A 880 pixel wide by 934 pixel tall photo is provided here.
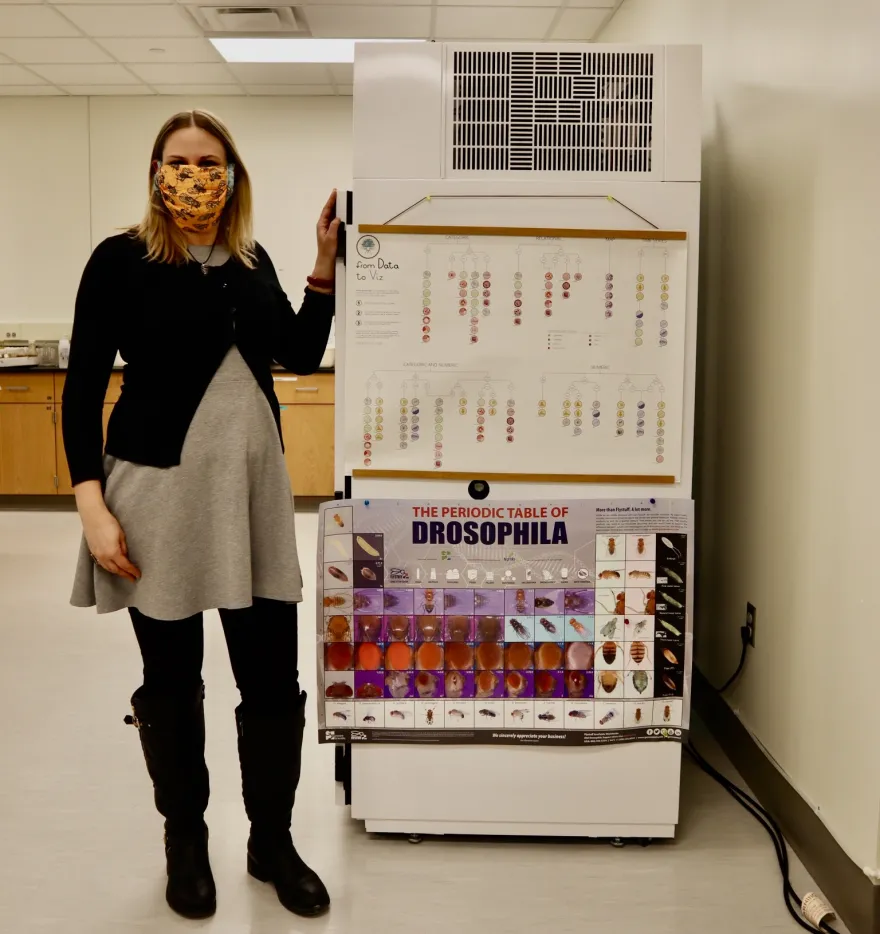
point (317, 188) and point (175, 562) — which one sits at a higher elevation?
point (317, 188)

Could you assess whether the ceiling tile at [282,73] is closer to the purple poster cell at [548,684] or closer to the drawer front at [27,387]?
the drawer front at [27,387]

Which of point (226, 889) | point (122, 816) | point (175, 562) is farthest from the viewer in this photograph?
point (122, 816)

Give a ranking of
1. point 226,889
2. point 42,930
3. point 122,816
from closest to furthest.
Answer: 1. point 42,930
2. point 226,889
3. point 122,816

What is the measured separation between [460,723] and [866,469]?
919mm

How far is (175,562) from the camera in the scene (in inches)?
59.5

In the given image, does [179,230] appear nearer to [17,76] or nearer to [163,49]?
[163,49]

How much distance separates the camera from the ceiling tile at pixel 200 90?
5.62m

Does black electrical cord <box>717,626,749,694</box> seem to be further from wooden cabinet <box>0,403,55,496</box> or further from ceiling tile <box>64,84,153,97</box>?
ceiling tile <box>64,84,153,97</box>

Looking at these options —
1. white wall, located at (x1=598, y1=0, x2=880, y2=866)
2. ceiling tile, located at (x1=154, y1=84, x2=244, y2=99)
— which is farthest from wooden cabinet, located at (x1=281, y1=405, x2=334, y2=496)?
white wall, located at (x1=598, y1=0, x2=880, y2=866)

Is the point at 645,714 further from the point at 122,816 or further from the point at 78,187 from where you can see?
the point at 78,187

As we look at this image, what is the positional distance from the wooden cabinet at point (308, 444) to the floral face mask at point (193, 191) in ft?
12.8

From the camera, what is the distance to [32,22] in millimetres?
4438

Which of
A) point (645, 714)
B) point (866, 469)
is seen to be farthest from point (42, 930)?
point (866, 469)

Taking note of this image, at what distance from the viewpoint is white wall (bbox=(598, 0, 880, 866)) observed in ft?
5.19
